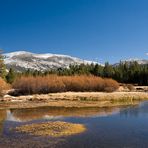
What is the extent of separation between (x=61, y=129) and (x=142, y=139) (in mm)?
9159

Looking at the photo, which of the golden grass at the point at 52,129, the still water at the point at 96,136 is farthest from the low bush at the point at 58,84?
the golden grass at the point at 52,129

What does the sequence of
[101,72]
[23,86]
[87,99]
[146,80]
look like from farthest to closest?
[101,72] < [146,80] < [23,86] < [87,99]

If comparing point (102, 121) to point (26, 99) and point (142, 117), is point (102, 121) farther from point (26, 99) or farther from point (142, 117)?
point (26, 99)

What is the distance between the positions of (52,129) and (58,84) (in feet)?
179

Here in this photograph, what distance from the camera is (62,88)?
88.1 m

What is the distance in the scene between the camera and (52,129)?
105 feet

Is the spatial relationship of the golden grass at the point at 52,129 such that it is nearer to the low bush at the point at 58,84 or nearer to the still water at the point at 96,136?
the still water at the point at 96,136

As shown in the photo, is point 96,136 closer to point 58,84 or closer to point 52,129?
point 52,129

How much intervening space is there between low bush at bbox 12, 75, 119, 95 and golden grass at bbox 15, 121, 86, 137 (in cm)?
4966

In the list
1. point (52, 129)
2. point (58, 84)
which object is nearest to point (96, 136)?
point (52, 129)

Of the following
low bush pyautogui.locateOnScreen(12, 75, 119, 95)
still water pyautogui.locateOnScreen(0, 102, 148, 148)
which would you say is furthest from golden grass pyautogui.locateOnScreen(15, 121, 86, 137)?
low bush pyautogui.locateOnScreen(12, 75, 119, 95)

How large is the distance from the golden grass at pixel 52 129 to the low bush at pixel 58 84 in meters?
49.7

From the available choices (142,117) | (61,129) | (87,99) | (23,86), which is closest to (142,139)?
(61,129)

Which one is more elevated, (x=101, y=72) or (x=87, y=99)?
(x=101, y=72)
